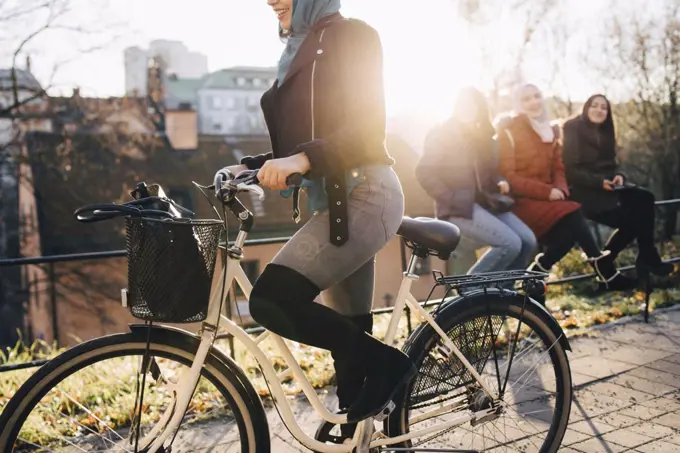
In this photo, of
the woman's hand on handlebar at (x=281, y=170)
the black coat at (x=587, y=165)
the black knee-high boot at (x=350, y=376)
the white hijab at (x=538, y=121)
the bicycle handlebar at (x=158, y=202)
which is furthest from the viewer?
the black coat at (x=587, y=165)

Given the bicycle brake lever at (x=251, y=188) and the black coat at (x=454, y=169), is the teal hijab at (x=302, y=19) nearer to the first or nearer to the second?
the bicycle brake lever at (x=251, y=188)

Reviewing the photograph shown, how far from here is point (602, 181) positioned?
225 inches

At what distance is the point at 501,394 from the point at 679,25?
1887 centimetres

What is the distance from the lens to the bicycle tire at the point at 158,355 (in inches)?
81.9

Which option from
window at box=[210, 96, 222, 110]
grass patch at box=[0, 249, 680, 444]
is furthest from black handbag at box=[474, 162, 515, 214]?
window at box=[210, 96, 222, 110]

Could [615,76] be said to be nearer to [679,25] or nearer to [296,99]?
[679,25]

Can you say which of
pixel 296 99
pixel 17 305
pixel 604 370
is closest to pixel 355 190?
pixel 296 99

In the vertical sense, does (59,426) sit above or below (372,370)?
below

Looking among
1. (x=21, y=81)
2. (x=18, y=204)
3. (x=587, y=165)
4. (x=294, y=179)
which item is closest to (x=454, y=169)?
(x=587, y=165)

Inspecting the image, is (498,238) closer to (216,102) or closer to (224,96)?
(224,96)

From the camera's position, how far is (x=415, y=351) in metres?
2.63

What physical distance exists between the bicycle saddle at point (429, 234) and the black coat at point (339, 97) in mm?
365

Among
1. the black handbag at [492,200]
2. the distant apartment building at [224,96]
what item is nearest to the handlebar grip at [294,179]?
the black handbag at [492,200]

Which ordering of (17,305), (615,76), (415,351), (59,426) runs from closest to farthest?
(415,351)
(59,426)
(615,76)
(17,305)
